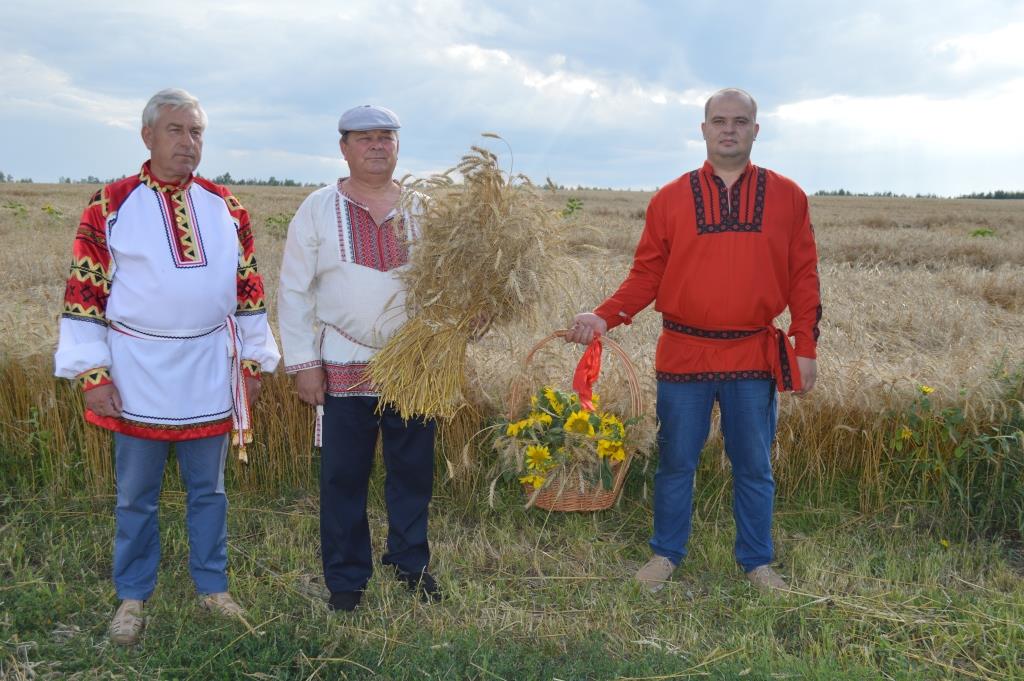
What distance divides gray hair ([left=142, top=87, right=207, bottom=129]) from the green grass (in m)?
1.79

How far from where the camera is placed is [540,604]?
3.40 meters

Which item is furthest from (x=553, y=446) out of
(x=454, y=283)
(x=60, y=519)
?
(x=60, y=519)

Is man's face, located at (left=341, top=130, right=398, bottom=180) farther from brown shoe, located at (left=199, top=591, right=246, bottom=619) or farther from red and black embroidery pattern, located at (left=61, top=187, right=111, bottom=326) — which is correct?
brown shoe, located at (left=199, top=591, right=246, bottom=619)

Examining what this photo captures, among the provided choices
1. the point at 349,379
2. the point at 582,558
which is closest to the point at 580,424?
the point at 582,558

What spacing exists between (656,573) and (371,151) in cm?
203

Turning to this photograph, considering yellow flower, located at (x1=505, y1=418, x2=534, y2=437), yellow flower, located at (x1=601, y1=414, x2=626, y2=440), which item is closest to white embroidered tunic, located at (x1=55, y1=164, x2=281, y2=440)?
yellow flower, located at (x1=505, y1=418, x2=534, y2=437)

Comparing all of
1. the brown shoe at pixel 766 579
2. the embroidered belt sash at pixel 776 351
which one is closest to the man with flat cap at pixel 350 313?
the embroidered belt sash at pixel 776 351

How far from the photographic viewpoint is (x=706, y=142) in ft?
10.5

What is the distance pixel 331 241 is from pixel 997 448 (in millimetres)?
3256

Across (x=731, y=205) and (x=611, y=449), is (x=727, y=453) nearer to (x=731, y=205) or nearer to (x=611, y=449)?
(x=611, y=449)

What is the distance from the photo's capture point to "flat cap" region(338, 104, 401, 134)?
9.50ft

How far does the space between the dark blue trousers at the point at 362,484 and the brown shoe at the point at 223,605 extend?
340mm

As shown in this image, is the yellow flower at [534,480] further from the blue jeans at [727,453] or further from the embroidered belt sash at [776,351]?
the embroidered belt sash at [776,351]

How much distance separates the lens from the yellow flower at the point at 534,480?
12.4ft
